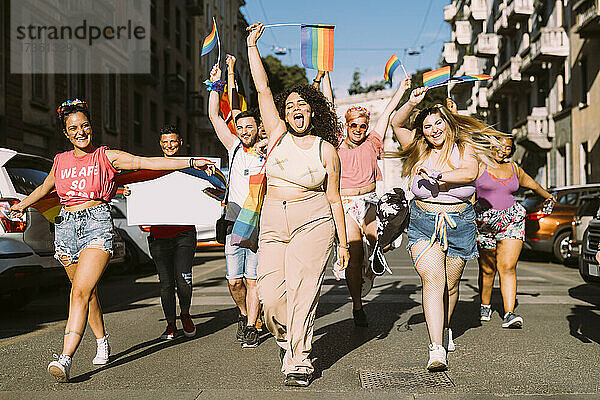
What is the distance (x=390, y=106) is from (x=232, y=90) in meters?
1.59

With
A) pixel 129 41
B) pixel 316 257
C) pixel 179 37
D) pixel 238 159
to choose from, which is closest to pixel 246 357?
pixel 316 257

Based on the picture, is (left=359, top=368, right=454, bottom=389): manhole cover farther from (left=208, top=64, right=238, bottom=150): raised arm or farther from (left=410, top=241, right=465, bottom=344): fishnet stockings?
(left=208, top=64, right=238, bottom=150): raised arm

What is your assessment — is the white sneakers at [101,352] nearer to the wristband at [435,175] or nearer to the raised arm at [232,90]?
the raised arm at [232,90]

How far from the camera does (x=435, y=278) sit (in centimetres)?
565

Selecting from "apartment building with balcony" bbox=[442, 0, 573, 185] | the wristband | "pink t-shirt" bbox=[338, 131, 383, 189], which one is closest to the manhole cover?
the wristband

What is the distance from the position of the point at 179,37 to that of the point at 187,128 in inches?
222

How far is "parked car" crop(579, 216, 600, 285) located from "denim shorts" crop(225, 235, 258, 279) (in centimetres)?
432

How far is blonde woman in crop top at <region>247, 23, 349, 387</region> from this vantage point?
5.11 meters

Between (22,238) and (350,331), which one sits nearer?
(350,331)

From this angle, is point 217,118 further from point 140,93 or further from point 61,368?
point 140,93

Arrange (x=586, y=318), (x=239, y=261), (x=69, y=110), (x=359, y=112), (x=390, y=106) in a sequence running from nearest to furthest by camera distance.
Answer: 1. (x=69, y=110)
2. (x=239, y=261)
3. (x=390, y=106)
4. (x=359, y=112)
5. (x=586, y=318)

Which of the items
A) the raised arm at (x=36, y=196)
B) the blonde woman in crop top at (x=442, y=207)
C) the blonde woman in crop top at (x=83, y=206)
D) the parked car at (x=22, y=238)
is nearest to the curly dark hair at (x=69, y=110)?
the blonde woman in crop top at (x=83, y=206)

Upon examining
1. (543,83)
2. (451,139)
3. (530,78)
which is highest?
(530,78)

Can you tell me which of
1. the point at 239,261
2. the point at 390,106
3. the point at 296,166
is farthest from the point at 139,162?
the point at 390,106
